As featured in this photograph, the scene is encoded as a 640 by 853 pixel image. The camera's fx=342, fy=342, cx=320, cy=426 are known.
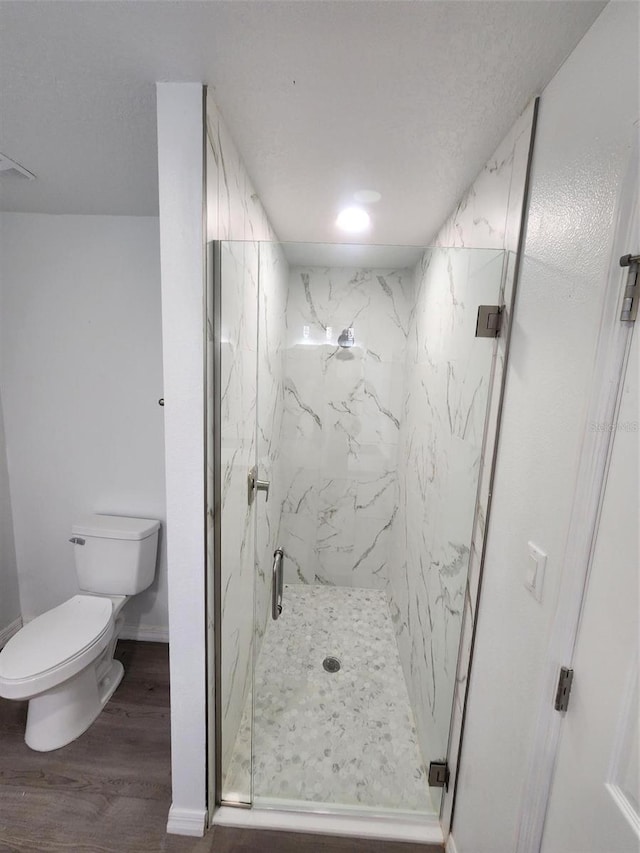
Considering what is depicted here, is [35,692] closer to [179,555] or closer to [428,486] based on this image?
Answer: [179,555]

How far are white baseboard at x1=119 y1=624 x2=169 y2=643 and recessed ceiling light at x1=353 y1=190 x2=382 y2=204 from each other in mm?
2544

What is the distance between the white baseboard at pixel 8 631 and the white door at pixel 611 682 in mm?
2679

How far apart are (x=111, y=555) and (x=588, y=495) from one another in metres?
2.10

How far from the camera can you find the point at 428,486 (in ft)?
5.30

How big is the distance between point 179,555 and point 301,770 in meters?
1.12

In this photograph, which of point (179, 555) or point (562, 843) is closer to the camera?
point (562, 843)

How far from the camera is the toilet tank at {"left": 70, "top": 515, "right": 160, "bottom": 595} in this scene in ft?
6.02

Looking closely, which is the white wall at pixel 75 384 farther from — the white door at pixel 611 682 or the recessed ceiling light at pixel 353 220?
the white door at pixel 611 682

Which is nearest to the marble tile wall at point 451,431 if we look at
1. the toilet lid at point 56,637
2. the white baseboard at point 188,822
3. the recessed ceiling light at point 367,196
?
the recessed ceiling light at point 367,196

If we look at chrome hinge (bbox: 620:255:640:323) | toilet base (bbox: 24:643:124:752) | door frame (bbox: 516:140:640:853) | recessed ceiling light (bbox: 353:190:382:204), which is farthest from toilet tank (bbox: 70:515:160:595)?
chrome hinge (bbox: 620:255:640:323)

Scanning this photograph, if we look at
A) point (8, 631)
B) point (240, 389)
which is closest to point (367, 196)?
point (240, 389)

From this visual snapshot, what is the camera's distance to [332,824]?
1.26 meters

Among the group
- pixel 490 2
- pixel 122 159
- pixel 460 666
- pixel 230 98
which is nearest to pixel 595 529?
pixel 460 666

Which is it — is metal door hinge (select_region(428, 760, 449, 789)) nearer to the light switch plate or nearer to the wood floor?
the wood floor
